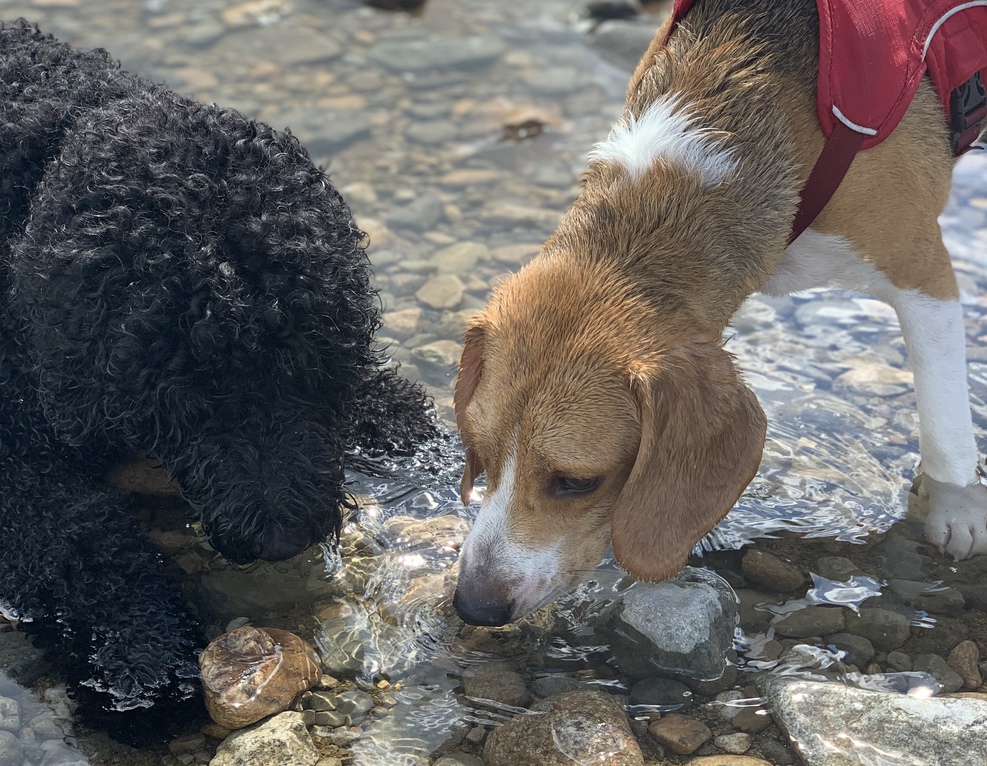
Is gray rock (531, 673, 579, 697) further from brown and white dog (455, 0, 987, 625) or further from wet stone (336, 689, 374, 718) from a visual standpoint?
wet stone (336, 689, 374, 718)


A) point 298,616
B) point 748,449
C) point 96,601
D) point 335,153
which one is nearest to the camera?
point 748,449

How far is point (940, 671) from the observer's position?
12.2 ft

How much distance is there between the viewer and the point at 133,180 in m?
3.53

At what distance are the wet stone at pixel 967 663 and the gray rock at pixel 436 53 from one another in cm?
645

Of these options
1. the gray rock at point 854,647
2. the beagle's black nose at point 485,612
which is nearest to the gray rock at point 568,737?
the beagle's black nose at point 485,612

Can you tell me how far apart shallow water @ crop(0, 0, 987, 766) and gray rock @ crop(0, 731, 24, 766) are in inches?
7.8

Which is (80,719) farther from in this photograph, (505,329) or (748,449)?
(748,449)

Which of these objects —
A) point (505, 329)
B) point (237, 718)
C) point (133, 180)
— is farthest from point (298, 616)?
point (133, 180)

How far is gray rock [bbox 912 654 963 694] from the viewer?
365 cm

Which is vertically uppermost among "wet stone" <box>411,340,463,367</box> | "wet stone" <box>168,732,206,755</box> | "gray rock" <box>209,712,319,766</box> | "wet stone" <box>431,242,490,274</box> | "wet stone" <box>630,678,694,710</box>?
"wet stone" <box>431,242,490,274</box>

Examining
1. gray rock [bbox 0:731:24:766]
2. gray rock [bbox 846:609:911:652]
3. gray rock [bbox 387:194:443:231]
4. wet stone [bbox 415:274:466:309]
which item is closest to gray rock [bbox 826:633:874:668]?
gray rock [bbox 846:609:911:652]

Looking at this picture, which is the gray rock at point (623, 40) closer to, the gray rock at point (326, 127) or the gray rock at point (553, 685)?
the gray rock at point (326, 127)

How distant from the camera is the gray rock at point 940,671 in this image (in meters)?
3.65

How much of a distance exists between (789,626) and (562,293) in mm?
1517
